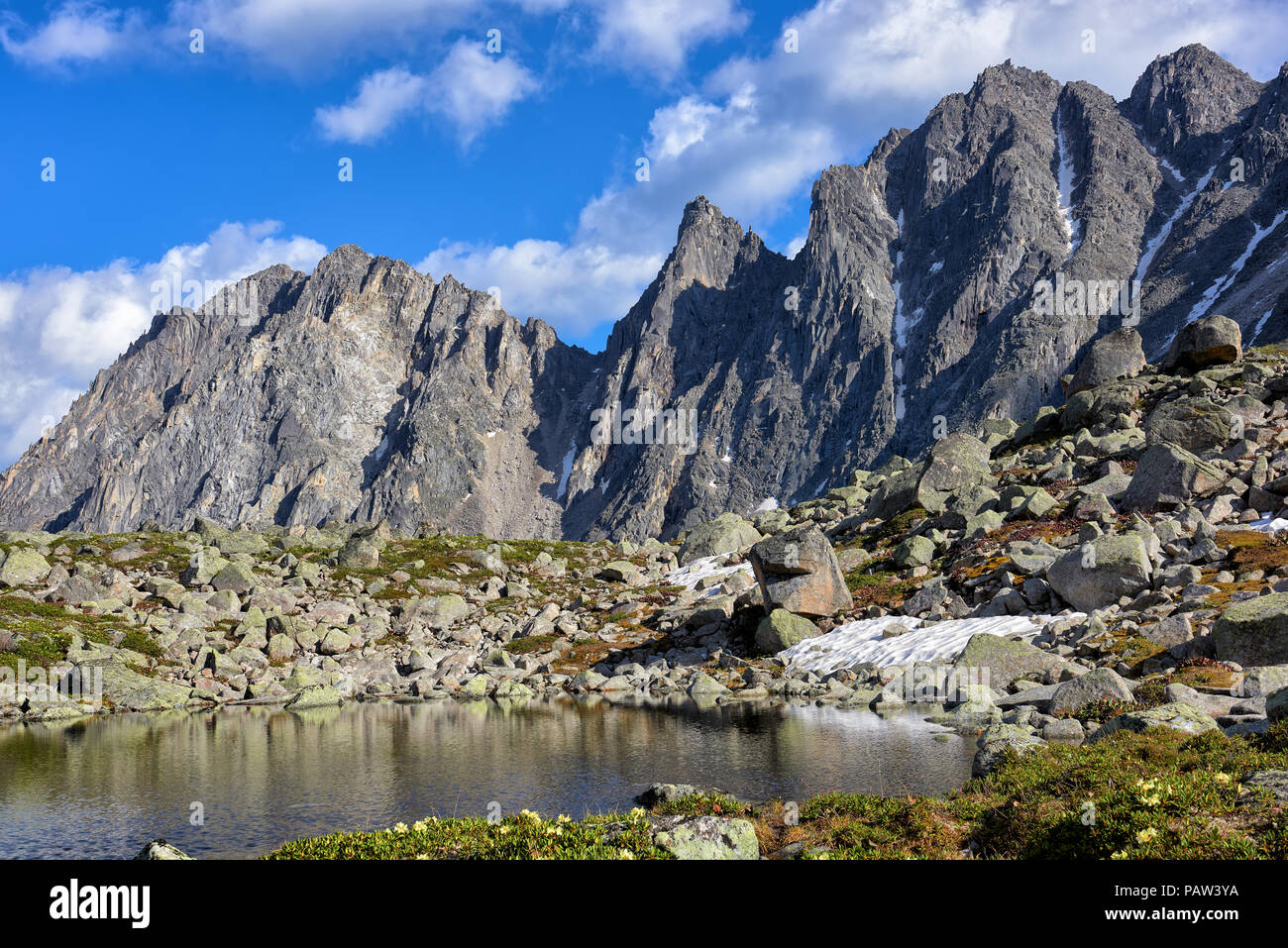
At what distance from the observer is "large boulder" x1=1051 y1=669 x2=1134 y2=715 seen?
90.0ft

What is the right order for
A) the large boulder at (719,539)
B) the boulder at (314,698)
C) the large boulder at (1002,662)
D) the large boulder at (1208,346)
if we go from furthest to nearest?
the large boulder at (719,539), the large boulder at (1208,346), the boulder at (314,698), the large boulder at (1002,662)

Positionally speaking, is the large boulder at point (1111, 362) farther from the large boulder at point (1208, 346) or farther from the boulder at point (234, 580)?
the boulder at point (234, 580)

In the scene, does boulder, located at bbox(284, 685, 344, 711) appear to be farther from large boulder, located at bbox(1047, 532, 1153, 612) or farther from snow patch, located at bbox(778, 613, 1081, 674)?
large boulder, located at bbox(1047, 532, 1153, 612)

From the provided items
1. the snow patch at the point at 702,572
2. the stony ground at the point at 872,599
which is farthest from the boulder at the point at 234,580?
the snow patch at the point at 702,572

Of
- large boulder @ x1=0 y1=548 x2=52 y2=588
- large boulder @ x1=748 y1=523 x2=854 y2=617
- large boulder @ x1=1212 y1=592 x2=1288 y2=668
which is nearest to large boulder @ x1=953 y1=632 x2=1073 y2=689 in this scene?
large boulder @ x1=1212 y1=592 x2=1288 y2=668

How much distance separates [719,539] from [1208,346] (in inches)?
2210

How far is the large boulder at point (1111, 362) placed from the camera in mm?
87562

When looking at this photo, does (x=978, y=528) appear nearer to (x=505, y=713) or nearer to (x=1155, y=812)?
(x=505, y=713)

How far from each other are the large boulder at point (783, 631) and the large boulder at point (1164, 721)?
3149 centimetres

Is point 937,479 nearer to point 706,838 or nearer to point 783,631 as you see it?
point 783,631

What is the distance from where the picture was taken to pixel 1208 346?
80.5 m

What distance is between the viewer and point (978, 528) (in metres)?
59.2

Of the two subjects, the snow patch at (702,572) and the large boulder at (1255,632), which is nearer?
the large boulder at (1255,632)

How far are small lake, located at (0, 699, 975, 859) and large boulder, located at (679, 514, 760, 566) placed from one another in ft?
157
